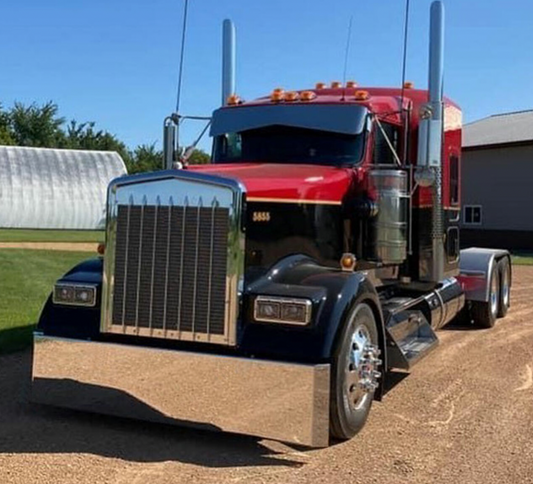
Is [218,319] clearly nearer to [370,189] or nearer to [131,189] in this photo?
[131,189]

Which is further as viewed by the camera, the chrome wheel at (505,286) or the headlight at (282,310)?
the chrome wheel at (505,286)

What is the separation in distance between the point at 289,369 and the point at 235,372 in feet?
1.23

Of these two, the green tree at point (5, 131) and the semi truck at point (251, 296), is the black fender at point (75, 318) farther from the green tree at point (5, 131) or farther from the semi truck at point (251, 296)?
the green tree at point (5, 131)

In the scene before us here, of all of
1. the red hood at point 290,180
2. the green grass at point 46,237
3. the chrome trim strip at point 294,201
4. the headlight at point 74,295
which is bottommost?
the green grass at point 46,237

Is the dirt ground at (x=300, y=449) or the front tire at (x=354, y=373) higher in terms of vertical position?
the front tire at (x=354, y=373)

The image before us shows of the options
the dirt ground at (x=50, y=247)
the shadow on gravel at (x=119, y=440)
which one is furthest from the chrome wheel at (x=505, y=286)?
the dirt ground at (x=50, y=247)

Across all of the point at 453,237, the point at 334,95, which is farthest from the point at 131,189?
the point at 453,237

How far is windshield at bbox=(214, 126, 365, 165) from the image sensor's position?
6707 mm

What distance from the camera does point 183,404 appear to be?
5.15 m

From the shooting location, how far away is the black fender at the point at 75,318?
550 cm

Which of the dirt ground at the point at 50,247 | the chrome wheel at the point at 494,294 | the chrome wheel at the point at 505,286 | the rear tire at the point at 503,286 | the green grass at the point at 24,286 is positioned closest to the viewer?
the green grass at the point at 24,286

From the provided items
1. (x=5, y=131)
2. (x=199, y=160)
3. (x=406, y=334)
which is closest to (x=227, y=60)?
(x=199, y=160)

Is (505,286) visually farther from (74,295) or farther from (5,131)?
(5,131)

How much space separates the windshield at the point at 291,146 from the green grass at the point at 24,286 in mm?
3280
